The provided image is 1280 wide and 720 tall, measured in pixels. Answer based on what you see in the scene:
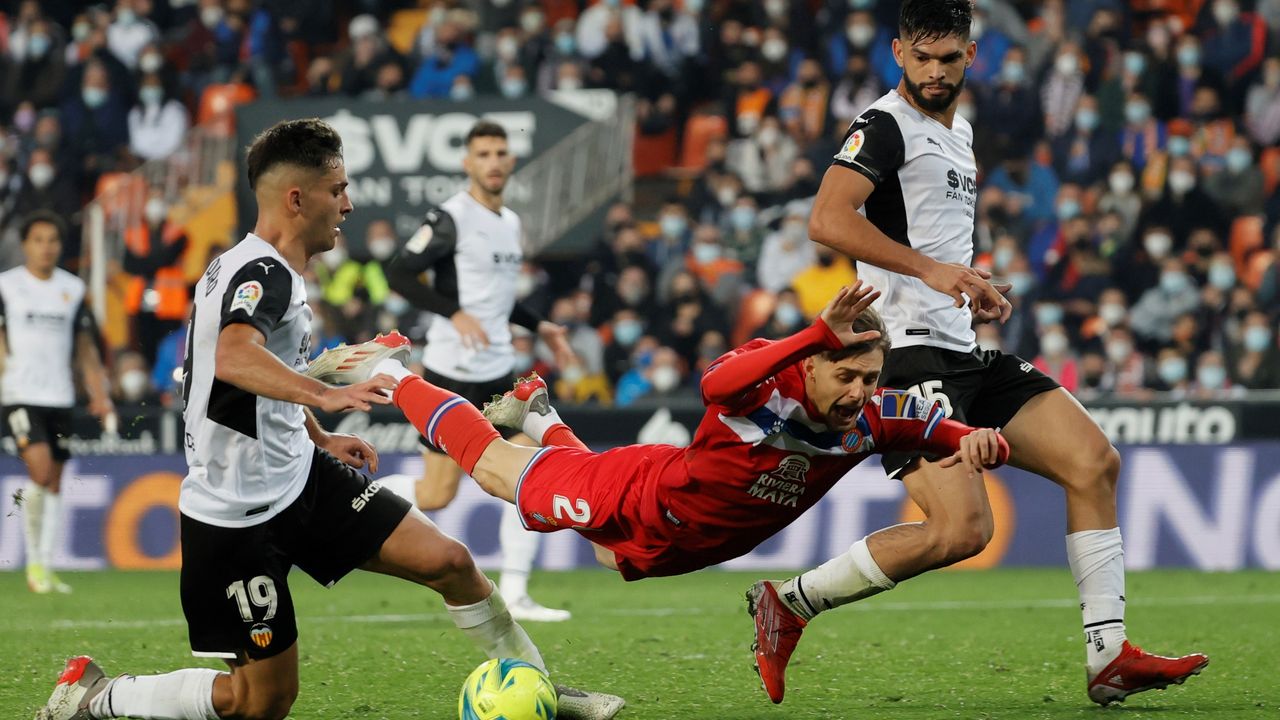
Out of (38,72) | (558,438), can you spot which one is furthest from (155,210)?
(558,438)

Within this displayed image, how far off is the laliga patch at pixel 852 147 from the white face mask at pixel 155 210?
12.1 meters

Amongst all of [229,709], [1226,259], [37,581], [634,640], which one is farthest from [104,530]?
[1226,259]

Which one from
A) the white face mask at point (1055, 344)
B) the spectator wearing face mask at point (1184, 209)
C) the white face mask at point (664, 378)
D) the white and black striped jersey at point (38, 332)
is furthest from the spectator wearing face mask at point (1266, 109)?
the white and black striped jersey at point (38, 332)

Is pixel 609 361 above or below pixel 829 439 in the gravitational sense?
below

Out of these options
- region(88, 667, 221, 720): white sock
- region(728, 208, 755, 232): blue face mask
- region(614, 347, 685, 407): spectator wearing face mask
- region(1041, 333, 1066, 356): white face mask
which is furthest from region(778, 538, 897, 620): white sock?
region(728, 208, 755, 232): blue face mask

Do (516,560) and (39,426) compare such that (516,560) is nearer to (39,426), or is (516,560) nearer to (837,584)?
(837,584)

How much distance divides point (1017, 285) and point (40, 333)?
331 inches

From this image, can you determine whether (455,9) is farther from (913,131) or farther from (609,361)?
(913,131)

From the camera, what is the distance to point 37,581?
1088 cm

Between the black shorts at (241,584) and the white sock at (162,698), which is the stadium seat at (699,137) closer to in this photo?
the black shorts at (241,584)

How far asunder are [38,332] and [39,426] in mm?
623

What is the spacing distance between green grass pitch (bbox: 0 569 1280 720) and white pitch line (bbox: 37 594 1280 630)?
0.02m

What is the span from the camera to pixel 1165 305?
48.8ft

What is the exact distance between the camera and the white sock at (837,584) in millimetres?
5719
